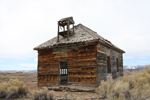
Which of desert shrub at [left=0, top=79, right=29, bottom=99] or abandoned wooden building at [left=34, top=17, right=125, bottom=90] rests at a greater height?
abandoned wooden building at [left=34, top=17, right=125, bottom=90]

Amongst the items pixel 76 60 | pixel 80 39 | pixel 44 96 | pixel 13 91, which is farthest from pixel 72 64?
pixel 13 91

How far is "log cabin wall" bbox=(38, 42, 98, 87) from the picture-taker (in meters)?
8.60

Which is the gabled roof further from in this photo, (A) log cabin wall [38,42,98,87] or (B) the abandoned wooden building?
(A) log cabin wall [38,42,98,87]

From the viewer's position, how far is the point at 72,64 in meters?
9.35

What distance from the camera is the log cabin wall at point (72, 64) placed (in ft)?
28.2

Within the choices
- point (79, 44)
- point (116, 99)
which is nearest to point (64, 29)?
point (79, 44)

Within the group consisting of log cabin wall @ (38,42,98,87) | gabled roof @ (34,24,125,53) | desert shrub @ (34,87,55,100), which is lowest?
desert shrub @ (34,87,55,100)

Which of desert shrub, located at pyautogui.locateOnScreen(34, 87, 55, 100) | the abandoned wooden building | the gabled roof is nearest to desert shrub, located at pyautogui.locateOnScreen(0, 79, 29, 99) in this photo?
desert shrub, located at pyautogui.locateOnScreen(34, 87, 55, 100)

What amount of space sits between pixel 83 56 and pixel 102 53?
1.69 metres

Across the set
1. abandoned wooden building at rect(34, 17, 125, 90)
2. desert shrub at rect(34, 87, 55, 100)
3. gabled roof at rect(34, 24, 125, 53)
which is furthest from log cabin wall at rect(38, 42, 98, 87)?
desert shrub at rect(34, 87, 55, 100)

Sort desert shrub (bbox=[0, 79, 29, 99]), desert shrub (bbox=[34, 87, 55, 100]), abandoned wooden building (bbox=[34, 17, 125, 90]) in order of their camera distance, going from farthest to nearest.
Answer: abandoned wooden building (bbox=[34, 17, 125, 90])
desert shrub (bbox=[0, 79, 29, 99])
desert shrub (bbox=[34, 87, 55, 100])

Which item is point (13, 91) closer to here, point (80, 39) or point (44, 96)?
point (44, 96)

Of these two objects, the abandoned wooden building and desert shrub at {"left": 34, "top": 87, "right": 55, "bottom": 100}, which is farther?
the abandoned wooden building

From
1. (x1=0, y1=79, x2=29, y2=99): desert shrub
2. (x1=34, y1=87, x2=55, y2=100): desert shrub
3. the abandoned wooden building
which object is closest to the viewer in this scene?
(x1=34, y1=87, x2=55, y2=100): desert shrub
